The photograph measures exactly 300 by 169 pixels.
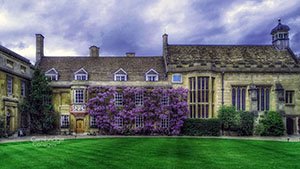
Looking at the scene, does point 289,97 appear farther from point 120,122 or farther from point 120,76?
point 120,76

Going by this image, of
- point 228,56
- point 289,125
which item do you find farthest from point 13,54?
point 289,125

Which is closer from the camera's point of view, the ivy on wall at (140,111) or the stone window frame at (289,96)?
the ivy on wall at (140,111)

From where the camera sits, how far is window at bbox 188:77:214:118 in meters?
31.0

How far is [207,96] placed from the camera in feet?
102

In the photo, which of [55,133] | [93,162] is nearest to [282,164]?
[93,162]

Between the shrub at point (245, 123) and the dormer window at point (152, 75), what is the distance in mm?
11995

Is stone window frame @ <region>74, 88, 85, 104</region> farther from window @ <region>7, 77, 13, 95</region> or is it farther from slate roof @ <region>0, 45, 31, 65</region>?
window @ <region>7, 77, 13, 95</region>

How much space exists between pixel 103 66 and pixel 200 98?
14736mm

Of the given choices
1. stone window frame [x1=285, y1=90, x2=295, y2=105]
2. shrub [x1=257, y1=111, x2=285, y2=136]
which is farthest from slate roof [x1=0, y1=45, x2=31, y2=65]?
stone window frame [x1=285, y1=90, x2=295, y2=105]

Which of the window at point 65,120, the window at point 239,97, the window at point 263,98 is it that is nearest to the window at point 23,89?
the window at point 65,120

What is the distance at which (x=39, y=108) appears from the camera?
29703 millimetres

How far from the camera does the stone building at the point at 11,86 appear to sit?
81.1ft

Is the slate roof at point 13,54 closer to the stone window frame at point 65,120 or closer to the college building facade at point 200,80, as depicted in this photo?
the college building facade at point 200,80

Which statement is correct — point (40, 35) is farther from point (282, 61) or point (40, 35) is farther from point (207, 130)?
point (282, 61)
